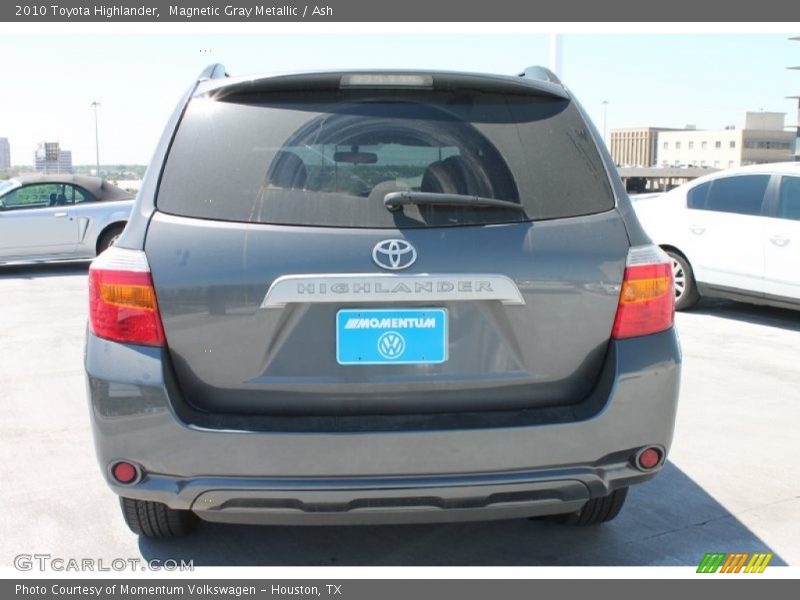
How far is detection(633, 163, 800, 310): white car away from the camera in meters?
8.19

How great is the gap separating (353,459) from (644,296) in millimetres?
1139

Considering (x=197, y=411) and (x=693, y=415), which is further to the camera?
(x=693, y=415)

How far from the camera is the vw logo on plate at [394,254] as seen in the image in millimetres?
2701

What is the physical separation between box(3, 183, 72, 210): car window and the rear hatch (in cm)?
1088

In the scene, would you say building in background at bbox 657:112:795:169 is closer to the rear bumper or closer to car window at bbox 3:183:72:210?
car window at bbox 3:183:72:210

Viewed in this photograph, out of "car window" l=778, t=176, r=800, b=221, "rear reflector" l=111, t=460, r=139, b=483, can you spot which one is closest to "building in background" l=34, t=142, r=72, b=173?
"car window" l=778, t=176, r=800, b=221

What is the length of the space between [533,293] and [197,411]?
1.16 m

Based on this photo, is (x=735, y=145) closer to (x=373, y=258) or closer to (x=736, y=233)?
(x=736, y=233)

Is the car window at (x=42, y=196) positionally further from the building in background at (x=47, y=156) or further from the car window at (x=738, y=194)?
the building in background at (x=47, y=156)

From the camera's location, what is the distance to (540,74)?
353 centimetres
